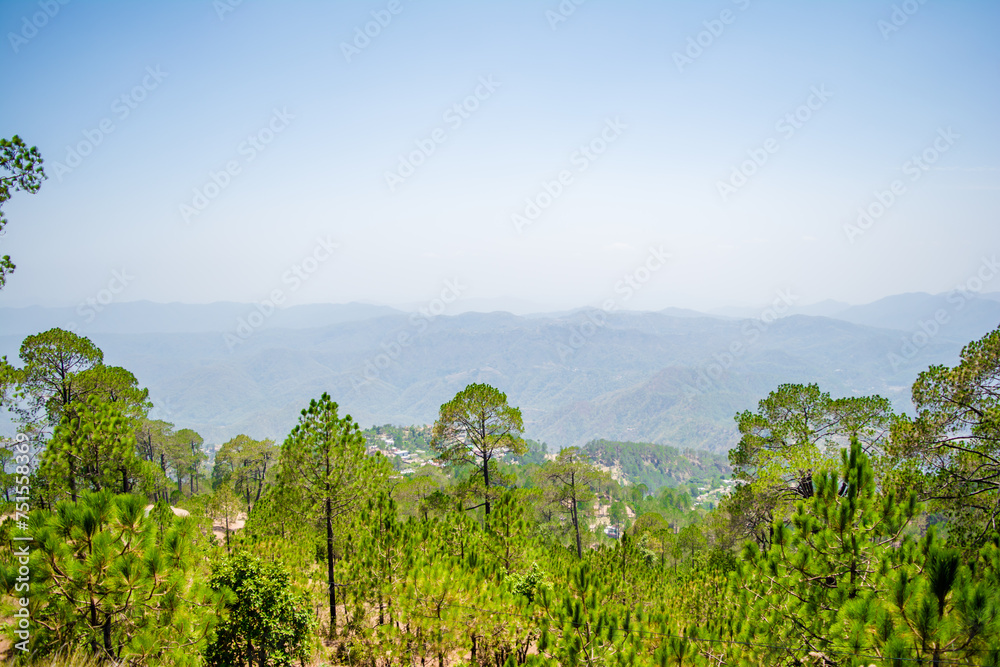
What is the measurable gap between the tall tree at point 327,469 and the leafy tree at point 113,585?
16.4 ft

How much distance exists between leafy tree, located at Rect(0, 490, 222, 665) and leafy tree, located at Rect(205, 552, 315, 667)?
2.75m

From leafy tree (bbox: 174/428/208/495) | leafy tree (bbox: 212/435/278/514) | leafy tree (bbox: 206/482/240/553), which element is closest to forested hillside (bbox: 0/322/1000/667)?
leafy tree (bbox: 206/482/240/553)

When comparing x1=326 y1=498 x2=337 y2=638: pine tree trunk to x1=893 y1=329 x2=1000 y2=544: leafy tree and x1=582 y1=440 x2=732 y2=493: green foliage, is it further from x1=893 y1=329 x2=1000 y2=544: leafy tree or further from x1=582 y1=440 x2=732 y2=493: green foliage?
x1=582 y1=440 x2=732 y2=493: green foliage

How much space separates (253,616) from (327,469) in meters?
3.35

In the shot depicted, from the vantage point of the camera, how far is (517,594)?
9.62m

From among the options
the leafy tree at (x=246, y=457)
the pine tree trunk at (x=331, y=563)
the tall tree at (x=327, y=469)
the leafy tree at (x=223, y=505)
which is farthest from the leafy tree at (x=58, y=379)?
the leafy tree at (x=246, y=457)

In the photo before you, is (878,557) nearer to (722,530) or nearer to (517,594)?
(517,594)

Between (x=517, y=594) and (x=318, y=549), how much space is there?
6.66 metres

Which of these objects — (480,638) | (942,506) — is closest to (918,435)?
(942,506)

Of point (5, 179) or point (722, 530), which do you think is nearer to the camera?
point (5, 179)

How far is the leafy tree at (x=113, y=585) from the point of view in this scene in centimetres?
495

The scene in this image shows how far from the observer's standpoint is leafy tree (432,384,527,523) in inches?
663

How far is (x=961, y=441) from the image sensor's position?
9727 mm

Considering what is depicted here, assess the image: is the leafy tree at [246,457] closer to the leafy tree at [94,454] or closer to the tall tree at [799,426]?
the leafy tree at [94,454]
